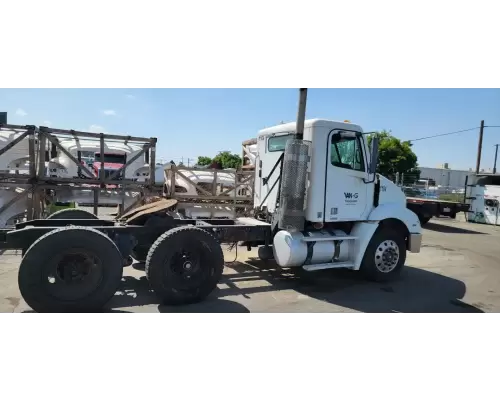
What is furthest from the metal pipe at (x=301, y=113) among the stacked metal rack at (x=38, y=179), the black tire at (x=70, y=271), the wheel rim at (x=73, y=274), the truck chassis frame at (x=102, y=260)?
the stacked metal rack at (x=38, y=179)

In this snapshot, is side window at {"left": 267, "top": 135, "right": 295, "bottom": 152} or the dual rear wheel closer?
the dual rear wheel

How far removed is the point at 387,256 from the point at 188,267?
144 inches

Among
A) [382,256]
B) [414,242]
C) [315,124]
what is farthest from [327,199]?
[414,242]

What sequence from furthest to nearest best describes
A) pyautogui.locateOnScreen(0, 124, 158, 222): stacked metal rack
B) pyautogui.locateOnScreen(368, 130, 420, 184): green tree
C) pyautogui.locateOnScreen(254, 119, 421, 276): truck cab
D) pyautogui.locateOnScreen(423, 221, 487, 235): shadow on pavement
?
1. pyautogui.locateOnScreen(368, 130, 420, 184): green tree
2. pyautogui.locateOnScreen(423, 221, 487, 235): shadow on pavement
3. pyautogui.locateOnScreen(0, 124, 158, 222): stacked metal rack
4. pyautogui.locateOnScreen(254, 119, 421, 276): truck cab

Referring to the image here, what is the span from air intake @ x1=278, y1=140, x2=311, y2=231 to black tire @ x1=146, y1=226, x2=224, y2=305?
48.8 inches

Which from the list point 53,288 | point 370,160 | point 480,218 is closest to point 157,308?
point 53,288

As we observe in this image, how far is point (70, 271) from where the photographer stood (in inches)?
174

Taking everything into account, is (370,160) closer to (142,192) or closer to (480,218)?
(142,192)

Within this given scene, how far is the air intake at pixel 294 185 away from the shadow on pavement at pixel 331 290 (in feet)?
3.79

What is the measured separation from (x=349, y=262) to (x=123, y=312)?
3.69 meters

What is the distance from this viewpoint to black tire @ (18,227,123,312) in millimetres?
4211

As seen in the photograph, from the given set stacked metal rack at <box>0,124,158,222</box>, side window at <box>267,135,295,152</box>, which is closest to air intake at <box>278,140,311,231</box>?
side window at <box>267,135,295,152</box>

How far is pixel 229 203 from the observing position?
1092cm

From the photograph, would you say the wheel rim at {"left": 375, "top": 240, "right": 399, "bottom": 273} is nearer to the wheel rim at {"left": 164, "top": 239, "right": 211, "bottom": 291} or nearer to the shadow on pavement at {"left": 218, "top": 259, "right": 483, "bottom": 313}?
the shadow on pavement at {"left": 218, "top": 259, "right": 483, "bottom": 313}
